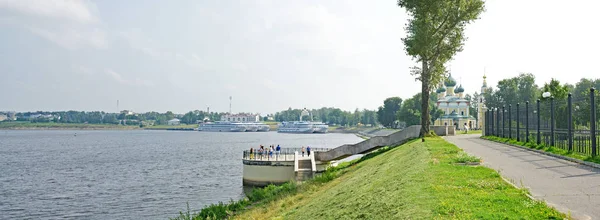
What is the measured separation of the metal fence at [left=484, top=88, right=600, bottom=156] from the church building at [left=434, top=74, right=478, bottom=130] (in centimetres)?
6168

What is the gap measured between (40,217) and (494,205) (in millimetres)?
27820

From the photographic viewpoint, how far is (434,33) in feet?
125

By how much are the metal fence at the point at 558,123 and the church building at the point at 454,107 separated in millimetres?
61685

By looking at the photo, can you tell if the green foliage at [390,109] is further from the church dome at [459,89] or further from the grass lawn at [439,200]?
the grass lawn at [439,200]

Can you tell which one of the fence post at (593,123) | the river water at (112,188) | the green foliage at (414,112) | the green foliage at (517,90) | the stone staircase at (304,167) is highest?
the green foliage at (517,90)

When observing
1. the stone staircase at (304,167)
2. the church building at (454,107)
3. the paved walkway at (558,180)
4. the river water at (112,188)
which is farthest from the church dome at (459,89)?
the paved walkway at (558,180)

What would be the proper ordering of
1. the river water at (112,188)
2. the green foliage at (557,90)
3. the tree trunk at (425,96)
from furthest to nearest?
the green foliage at (557,90) < the tree trunk at (425,96) < the river water at (112,188)

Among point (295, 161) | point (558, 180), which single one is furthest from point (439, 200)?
point (295, 161)

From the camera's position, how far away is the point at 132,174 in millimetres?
51719

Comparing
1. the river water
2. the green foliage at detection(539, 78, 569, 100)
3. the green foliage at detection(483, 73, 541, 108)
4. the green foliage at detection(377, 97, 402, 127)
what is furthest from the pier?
the green foliage at detection(377, 97, 402, 127)

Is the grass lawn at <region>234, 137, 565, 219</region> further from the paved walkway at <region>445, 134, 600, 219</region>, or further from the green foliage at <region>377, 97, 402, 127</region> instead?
the green foliage at <region>377, 97, 402, 127</region>

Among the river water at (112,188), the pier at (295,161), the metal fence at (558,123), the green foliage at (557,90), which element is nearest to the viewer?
the metal fence at (558,123)

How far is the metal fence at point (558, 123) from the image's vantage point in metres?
20.5

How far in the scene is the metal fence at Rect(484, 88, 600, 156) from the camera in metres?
20.5
